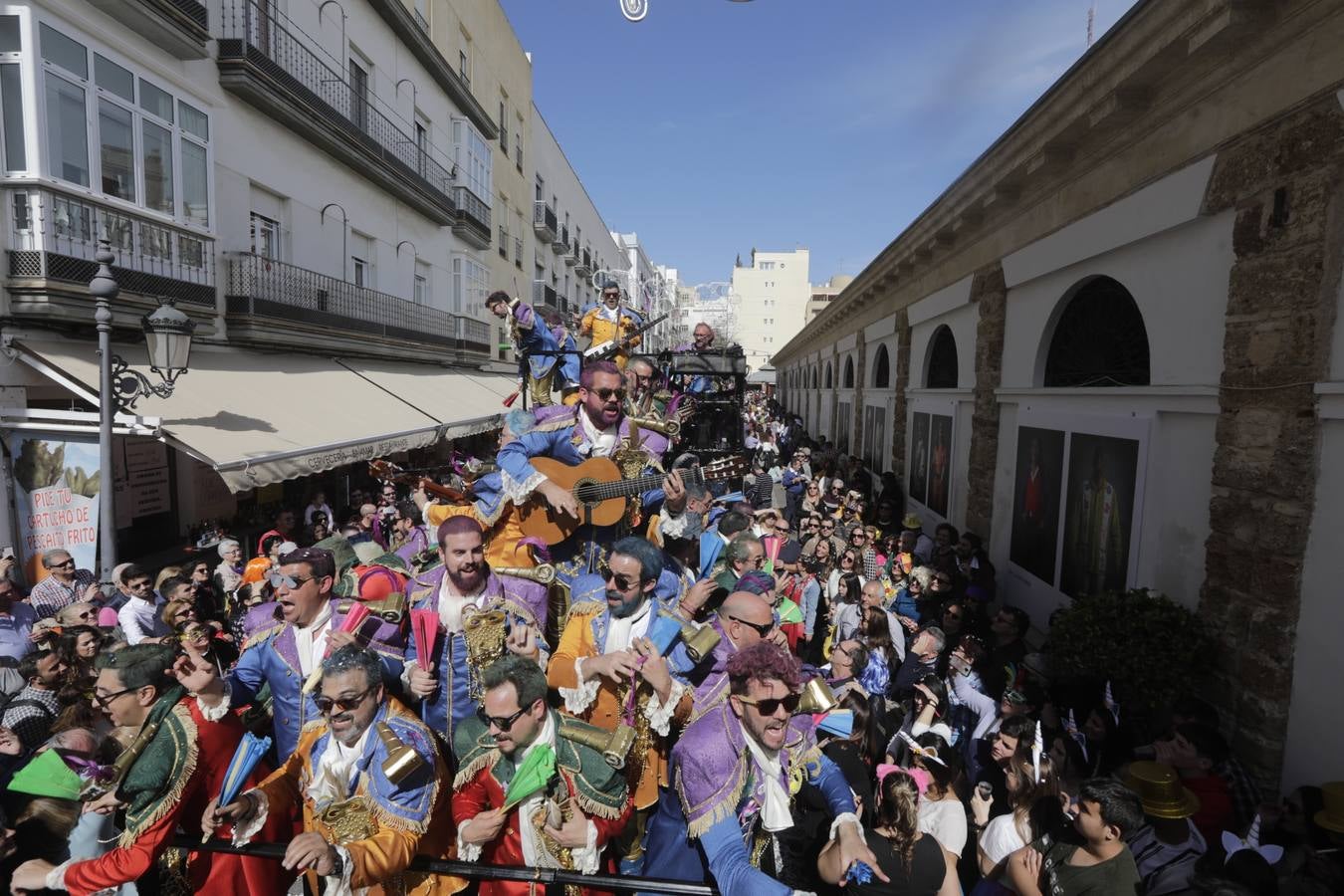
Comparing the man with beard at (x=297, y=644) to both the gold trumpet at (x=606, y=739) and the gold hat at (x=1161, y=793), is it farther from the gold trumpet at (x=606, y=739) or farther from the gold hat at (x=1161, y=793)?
the gold hat at (x=1161, y=793)

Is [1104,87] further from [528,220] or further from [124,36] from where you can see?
[528,220]

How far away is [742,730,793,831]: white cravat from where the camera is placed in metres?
2.40

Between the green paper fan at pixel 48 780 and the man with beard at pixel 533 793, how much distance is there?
5.44 ft

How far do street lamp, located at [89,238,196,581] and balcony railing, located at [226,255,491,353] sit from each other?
130 inches

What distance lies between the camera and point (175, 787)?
2.57 metres

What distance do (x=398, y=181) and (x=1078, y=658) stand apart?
15.2 m

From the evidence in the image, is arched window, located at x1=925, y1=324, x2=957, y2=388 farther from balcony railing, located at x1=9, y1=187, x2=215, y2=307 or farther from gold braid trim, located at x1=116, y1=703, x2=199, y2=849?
balcony railing, located at x1=9, y1=187, x2=215, y2=307

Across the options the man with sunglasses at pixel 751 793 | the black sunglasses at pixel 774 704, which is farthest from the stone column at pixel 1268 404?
the black sunglasses at pixel 774 704

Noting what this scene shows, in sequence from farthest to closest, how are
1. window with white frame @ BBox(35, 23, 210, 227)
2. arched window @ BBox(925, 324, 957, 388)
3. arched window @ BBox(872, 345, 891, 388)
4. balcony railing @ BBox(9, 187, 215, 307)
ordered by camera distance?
arched window @ BBox(872, 345, 891, 388)
arched window @ BBox(925, 324, 957, 388)
window with white frame @ BBox(35, 23, 210, 227)
balcony railing @ BBox(9, 187, 215, 307)

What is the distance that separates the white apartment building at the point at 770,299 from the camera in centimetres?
7631

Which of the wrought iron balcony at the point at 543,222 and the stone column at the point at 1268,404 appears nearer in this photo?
the stone column at the point at 1268,404

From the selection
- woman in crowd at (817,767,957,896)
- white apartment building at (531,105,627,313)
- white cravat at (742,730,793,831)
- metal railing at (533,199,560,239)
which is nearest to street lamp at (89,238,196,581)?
white cravat at (742,730,793,831)

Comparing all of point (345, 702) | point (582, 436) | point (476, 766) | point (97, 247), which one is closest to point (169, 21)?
point (97, 247)

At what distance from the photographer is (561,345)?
22.4 feet
